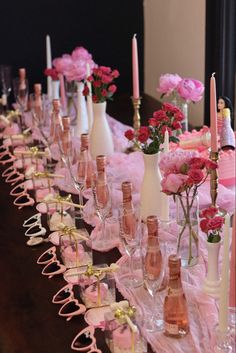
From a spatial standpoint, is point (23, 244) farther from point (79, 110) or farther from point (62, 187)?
point (79, 110)

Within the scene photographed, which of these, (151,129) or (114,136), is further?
(114,136)

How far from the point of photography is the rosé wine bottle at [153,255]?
1377 mm

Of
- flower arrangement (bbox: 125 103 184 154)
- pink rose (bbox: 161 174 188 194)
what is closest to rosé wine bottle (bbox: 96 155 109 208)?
flower arrangement (bbox: 125 103 184 154)

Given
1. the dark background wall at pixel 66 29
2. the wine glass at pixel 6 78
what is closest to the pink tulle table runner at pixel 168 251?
the wine glass at pixel 6 78

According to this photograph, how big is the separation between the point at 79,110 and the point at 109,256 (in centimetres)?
107

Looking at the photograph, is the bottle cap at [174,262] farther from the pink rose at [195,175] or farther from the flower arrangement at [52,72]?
the flower arrangement at [52,72]

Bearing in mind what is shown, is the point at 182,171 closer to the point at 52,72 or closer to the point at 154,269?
the point at 154,269

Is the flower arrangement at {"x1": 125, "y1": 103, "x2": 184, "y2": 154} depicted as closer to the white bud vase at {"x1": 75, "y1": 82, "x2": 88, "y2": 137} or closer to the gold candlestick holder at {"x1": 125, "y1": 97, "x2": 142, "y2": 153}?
the gold candlestick holder at {"x1": 125, "y1": 97, "x2": 142, "y2": 153}

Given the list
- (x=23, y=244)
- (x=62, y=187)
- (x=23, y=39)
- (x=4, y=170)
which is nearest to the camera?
(x=23, y=244)

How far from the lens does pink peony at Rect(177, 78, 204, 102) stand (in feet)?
7.36

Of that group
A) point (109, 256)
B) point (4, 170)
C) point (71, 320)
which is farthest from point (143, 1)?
point (71, 320)

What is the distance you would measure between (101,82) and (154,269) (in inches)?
38.8

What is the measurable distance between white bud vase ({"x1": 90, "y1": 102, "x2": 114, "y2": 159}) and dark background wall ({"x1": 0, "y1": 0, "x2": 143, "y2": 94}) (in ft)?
4.73

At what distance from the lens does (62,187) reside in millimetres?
2137
